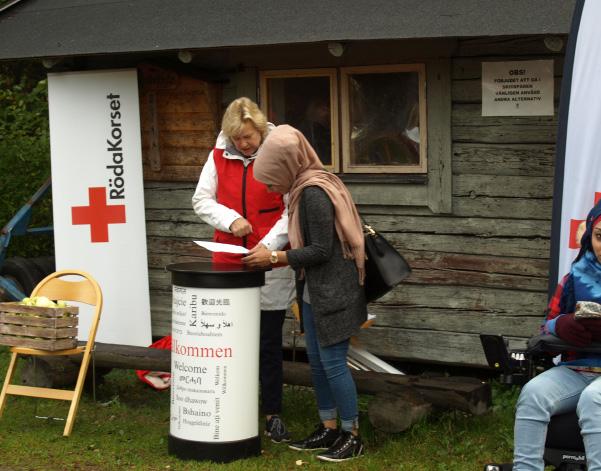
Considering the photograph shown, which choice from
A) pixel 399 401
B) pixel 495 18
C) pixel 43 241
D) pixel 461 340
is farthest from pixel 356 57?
pixel 43 241

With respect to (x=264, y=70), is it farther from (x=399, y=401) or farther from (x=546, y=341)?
(x=546, y=341)

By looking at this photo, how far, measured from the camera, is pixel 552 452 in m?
4.52

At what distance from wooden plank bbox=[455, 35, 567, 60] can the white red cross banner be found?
2585mm

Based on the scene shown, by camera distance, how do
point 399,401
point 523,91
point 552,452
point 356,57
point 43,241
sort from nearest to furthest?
point 552,452 < point 399,401 < point 523,91 < point 356,57 < point 43,241

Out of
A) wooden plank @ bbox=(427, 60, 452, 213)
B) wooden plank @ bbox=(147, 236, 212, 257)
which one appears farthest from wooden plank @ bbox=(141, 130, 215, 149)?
wooden plank @ bbox=(427, 60, 452, 213)

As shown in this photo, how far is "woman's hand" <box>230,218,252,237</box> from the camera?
20.0 ft

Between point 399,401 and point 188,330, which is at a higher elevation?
point 188,330

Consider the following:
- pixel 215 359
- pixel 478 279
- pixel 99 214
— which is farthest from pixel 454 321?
pixel 99 214

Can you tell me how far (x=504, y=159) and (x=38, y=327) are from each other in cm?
309

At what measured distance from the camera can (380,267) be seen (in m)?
5.82

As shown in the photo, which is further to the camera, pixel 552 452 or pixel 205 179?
pixel 205 179

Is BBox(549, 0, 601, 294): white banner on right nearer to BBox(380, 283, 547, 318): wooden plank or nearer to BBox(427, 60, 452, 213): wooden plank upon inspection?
BBox(380, 283, 547, 318): wooden plank

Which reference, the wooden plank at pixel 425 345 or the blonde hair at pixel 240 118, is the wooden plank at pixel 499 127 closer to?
the wooden plank at pixel 425 345

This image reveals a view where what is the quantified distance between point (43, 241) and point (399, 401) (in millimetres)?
5476
